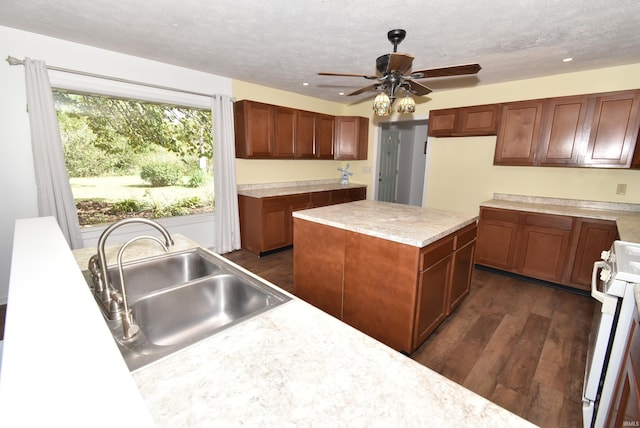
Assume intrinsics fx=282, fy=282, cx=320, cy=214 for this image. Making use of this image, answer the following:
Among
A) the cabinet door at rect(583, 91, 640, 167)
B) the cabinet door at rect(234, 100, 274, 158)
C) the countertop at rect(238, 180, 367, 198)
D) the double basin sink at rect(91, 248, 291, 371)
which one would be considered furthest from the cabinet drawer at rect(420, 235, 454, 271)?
the cabinet door at rect(234, 100, 274, 158)

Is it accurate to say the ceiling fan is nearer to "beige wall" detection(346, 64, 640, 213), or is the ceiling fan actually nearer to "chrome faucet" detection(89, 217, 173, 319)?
"chrome faucet" detection(89, 217, 173, 319)

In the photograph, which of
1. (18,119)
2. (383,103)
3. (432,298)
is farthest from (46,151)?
(432,298)

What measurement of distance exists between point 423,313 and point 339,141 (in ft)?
12.4

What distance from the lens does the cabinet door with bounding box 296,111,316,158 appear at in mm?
4465

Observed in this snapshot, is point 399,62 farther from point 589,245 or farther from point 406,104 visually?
point 589,245

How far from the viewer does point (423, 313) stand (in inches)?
77.9

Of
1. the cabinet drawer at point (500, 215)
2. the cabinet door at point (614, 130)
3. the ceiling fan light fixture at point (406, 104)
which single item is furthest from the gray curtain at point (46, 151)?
the cabinet door at point (614, 130)

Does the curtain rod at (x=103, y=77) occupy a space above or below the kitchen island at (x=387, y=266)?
above

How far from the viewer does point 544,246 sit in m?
3.12


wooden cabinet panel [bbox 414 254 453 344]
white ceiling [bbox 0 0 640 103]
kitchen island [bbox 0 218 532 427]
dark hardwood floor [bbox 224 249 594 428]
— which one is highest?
white ceiling [bbox 0 0 640 103]

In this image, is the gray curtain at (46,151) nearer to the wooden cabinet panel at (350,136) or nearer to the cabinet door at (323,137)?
the cabinet door at (323,137)

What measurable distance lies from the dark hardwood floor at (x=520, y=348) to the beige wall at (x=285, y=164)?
1.85 meters

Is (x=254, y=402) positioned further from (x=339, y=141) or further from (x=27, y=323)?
(x=339, y=141)

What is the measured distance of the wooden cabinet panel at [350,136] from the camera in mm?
5062
